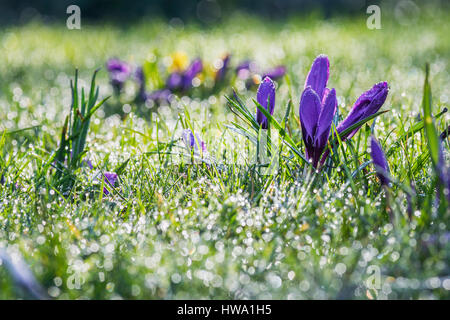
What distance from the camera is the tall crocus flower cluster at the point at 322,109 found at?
111 centimetres

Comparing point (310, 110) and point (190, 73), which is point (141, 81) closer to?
point (190, 73)

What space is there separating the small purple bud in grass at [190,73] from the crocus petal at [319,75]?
1.22 meters

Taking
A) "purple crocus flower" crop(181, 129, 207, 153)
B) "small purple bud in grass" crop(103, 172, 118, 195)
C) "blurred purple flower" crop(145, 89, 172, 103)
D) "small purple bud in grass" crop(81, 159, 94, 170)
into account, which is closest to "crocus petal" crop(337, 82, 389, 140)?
"purple crocus flower" crop(181, 129, 207, 153)

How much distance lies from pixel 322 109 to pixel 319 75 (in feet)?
0.34

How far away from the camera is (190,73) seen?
2.37m

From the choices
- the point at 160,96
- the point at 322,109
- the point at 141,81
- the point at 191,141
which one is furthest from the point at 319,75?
the point at 141,81

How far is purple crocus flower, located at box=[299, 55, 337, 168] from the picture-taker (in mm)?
1111

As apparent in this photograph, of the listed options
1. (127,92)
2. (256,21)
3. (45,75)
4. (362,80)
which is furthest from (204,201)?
(256,21)

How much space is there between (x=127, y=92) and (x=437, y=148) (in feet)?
5.57

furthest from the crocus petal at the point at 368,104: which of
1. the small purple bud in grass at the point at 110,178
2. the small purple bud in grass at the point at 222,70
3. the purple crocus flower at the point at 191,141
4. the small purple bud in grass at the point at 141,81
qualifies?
the small purple bud in grass at the point at 222,70

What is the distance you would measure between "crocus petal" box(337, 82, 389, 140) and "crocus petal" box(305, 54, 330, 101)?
0.31 feet

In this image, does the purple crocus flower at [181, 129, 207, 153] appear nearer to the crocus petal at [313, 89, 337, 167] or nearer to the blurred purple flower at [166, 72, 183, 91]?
the crocus petal at [313, 89, 337, 167]

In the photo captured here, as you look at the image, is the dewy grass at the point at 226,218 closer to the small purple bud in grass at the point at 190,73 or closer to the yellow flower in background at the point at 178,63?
the small purple bud in grass at the point at 190,73
